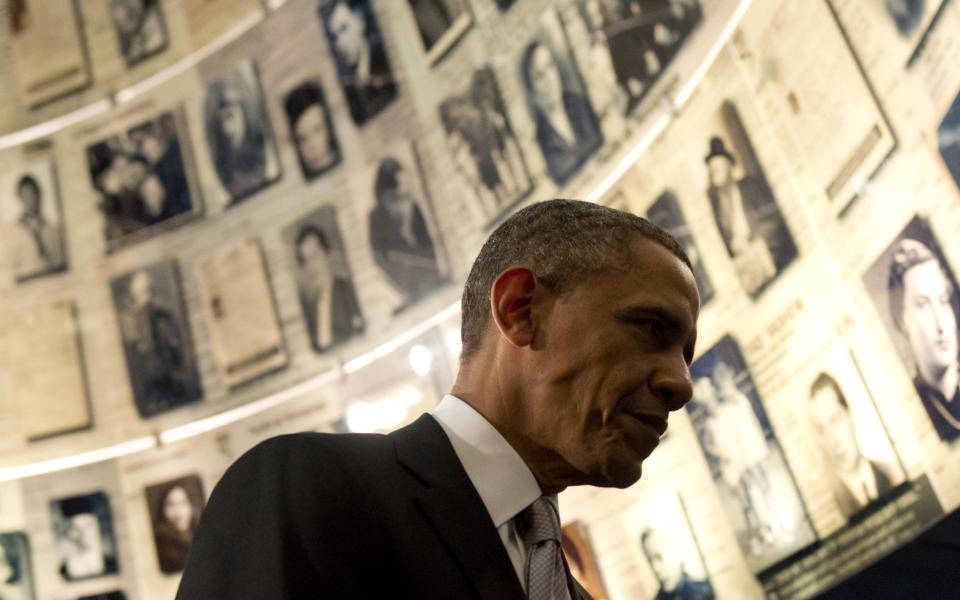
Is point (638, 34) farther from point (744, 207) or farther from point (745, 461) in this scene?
point (745, 461)

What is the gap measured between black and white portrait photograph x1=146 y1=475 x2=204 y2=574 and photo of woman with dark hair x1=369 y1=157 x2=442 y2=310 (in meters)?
2.60

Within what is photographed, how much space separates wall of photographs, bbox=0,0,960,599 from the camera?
16.0 feet

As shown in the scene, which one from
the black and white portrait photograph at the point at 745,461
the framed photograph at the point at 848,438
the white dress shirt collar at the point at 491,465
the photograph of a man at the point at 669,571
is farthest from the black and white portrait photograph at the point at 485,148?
the white dress shirt collar at the point at 491,465

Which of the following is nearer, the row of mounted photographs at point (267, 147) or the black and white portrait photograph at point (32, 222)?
the row of mounted photographs at point (267, 147)

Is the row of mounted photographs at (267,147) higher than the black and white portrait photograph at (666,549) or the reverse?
higher

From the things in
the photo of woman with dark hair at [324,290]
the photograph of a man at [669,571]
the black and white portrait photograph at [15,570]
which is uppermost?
the photo of woman with dark hair at [324,290]

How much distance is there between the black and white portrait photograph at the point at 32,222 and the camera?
10258 millimetres

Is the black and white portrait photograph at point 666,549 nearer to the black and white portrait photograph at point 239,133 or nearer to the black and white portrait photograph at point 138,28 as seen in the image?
the black and white portrait photograph at point 239,133

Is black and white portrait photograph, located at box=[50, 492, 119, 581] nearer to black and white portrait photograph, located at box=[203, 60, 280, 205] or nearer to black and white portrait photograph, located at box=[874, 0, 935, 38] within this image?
black and white portrait photograph, located at box=[203, 60, 280, 205]

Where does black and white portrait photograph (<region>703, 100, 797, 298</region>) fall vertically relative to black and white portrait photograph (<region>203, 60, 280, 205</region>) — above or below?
below

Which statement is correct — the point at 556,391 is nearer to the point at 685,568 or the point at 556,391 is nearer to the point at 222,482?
the point at 222,482

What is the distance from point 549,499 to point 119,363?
27.2 ft

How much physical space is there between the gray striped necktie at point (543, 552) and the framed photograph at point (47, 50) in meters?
10.1

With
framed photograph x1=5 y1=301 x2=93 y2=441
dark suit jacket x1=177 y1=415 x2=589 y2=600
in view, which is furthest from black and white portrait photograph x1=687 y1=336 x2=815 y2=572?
framed photograph x1=5 y1=301 x2=93 y2=441
